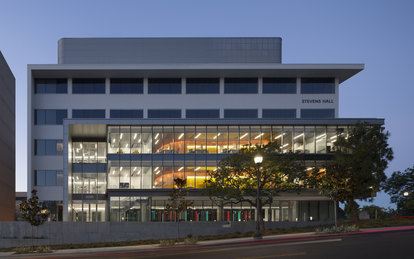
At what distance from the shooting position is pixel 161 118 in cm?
5744

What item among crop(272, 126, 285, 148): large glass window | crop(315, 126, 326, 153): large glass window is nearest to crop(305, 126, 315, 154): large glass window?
crop(315, 126, 326, 153): large glass window

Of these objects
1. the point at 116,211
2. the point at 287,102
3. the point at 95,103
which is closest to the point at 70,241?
the point at 116,211

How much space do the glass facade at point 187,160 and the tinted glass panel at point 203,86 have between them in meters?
11.6

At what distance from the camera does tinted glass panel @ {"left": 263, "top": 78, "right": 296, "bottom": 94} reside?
67938 mm

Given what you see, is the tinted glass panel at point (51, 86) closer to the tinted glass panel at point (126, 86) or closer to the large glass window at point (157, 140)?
the tinted glass panel at point (126, 86)

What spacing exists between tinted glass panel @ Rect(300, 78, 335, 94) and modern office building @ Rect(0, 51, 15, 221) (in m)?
42.3

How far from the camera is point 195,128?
5697cm

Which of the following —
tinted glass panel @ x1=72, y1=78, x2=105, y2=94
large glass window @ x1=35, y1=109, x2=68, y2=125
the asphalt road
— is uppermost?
tinted glass panel @ x1=72, y1=78, x2=105, y2=94

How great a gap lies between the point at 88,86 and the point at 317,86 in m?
32.6

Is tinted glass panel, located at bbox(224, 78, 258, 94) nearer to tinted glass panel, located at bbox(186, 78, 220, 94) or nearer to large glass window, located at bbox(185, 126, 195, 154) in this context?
tinted glass panel, located at bbox(186, 78, 220, 94)

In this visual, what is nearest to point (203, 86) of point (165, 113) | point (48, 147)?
point (165, 113)

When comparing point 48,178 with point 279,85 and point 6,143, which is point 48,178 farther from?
point 279,85

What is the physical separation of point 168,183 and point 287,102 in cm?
2215

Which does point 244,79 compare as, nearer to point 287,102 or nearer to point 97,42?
point 287,102
